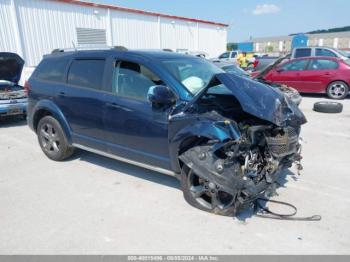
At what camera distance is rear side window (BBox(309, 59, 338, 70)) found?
10.6 metres

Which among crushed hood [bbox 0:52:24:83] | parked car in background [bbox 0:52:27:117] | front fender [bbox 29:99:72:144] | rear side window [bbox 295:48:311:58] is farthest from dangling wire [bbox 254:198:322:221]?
rear side window [bbox 295:48:311:58]

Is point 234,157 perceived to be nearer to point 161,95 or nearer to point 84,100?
point 161,95

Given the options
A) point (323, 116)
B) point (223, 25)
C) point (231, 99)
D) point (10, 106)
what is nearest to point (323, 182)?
point (231, 99)

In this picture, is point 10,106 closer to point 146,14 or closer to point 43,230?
point 43,230

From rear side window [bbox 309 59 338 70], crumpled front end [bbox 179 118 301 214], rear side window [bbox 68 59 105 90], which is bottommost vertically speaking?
crumpled front end [bbox 179 118 301 214]

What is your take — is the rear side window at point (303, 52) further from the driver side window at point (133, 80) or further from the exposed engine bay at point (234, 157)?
the driver side window at point (133, 80)

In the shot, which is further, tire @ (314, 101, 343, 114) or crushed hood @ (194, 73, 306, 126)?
tire @ (314, 101, 343, 114)

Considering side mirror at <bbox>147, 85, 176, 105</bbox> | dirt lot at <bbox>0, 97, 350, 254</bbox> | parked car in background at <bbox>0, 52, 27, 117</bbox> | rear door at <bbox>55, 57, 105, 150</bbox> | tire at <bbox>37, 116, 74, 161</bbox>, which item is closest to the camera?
dirt lot at <bbox>0, 97, 350, 254</bbox>

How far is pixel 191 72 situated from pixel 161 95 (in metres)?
0.85

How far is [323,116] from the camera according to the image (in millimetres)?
8375

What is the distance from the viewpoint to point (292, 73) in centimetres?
1129

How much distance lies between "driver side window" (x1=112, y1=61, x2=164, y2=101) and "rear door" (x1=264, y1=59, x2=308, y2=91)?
852 cm

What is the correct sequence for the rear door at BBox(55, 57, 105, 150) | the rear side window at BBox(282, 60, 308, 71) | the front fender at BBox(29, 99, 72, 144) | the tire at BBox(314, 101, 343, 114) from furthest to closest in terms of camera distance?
the rear side window at BBox(282, 60, 308, 71) → the tire at BBox(314, 101, 343, 114) → the front fender at BBox(29, 99, 72, 144) → the rear door at BBox(55, 57, 105, 150)

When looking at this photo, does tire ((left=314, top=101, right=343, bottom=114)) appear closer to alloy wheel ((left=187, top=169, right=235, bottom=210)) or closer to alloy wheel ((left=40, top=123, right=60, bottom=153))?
alloy wheel ((left=187, top=169, right=235, bottom=210))
